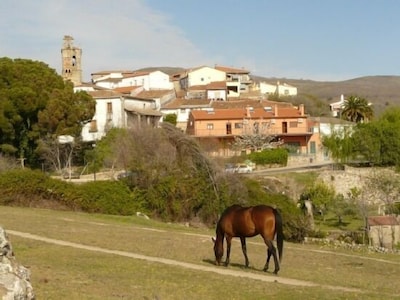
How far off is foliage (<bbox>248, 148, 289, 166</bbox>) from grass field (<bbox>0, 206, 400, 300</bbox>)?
43385 millimetres

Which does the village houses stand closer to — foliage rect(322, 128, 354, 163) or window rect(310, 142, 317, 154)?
window rect(310, 142, 317, 154)

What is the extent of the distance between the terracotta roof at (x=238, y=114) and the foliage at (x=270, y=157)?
45.1 feet

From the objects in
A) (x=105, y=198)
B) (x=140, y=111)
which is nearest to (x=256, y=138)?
(x=140, y=111)

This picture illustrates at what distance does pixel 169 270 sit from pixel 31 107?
4109cm

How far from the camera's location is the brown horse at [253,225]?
1844cm

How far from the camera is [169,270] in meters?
17.7

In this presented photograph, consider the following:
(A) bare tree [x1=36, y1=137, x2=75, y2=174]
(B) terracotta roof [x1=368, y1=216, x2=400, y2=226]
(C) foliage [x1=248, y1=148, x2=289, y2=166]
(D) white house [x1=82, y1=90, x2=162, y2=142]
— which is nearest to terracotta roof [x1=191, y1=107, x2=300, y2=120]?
(D) white house [x1=82, y1=90, x2=162, y2=142]

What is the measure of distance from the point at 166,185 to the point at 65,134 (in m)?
16.7

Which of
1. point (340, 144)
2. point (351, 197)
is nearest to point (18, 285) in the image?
point (351, 197)

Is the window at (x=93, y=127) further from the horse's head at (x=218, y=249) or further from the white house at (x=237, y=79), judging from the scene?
the horse's head at (x=218, y=249)

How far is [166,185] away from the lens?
45.7 metres

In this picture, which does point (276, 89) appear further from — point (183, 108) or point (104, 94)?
point (104, 94)

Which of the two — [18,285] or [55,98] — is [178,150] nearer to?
[55,98]

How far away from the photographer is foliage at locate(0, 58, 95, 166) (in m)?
55.6
